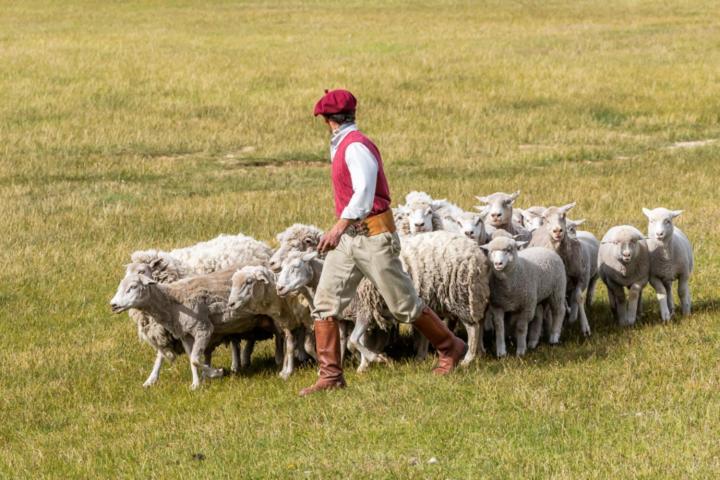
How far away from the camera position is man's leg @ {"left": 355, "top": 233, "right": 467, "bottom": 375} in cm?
966

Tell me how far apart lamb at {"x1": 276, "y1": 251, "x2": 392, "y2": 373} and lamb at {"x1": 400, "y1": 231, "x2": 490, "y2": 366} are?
0.43 meters

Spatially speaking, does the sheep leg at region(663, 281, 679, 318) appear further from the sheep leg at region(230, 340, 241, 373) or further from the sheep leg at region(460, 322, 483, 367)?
the sheep leg at region(230, 340, 241, 373)

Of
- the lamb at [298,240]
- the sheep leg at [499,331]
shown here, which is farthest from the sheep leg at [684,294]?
the lamb at [298,240]

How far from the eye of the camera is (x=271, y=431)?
29.6 ft

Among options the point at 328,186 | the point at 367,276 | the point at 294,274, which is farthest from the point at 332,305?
the point at 328,186

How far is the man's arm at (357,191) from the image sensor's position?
9352mm

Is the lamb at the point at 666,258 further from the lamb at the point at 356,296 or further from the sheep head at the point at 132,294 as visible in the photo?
the sheep head at the point at 132,294

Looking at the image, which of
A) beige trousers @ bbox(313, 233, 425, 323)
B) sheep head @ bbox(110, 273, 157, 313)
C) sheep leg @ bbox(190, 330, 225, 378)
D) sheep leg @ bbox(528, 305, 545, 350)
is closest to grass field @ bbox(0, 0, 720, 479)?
sheep leg @ bbox(190, 330, 225, 378)

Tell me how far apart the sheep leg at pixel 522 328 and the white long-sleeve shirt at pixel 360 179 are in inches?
97.4

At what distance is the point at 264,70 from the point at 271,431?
27391 millimetres

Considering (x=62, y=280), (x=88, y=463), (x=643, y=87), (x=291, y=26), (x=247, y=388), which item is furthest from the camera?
(x=291, y=26)

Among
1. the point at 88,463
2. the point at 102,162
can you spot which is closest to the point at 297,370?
the point at 88,463

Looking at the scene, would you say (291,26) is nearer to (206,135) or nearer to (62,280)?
(206,135)

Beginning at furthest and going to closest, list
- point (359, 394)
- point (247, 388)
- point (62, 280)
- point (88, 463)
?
point (62, 280) → point (247, 388) → point (359, 394) → point (88, 463)
